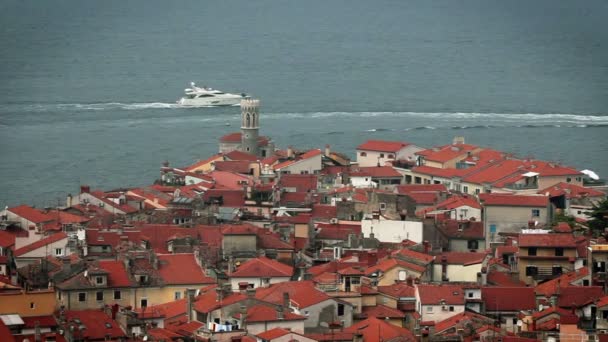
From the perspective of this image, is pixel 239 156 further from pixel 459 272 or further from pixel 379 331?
pixel 379 331

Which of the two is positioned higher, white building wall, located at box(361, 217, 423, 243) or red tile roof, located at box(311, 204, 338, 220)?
white building wall, located at box(361, 217, 423, 243)

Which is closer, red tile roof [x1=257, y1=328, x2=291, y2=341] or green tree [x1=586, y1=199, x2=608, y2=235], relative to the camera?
red tile roof [x1=257, y1=328, x2=291, y2=341]

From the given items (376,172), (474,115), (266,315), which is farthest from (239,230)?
(474,115)

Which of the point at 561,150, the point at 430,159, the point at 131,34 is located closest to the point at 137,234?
the point at 430,159

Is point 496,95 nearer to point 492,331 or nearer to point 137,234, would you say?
point 137,234

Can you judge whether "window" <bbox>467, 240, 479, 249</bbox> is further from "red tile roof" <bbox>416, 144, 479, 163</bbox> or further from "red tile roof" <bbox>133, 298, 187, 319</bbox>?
"red tile roof" <bbox>416, 144, 479, 163</bbox>

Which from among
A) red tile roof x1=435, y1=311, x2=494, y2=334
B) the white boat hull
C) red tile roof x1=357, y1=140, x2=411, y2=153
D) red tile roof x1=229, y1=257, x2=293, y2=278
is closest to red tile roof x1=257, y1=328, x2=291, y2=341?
red tile roof x1=435, y1=311, x2=494, y2=334

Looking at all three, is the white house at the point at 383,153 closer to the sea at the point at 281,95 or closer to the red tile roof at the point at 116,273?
the sea at the point at 281,95
